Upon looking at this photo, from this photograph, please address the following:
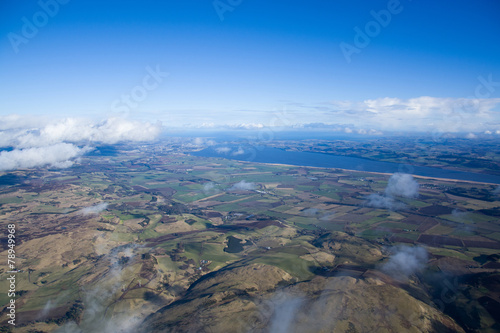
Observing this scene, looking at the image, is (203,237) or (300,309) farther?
(203,237)

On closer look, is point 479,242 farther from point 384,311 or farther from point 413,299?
point 384,311

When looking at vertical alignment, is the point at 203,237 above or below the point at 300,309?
below

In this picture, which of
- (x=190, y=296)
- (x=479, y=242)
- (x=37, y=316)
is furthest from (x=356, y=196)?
(x=37, y=316)

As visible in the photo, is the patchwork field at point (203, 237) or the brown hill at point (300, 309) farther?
the patchwork field at point (203, 237)

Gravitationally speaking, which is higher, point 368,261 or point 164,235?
point 368,261

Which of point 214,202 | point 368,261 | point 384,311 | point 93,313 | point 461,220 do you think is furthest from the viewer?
point 214,202

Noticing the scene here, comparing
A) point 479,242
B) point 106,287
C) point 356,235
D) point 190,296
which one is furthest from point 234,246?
point 479,242

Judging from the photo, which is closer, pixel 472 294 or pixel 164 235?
pixel 472 294

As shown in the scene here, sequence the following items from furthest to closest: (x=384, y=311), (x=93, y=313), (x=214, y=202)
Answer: (x=214, y=202), (x=93, y=313), (x=384, y=311)

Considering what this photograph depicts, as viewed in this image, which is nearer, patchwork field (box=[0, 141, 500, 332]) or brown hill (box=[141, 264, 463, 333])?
brown hill (box=[141, 264, 463, 333])
